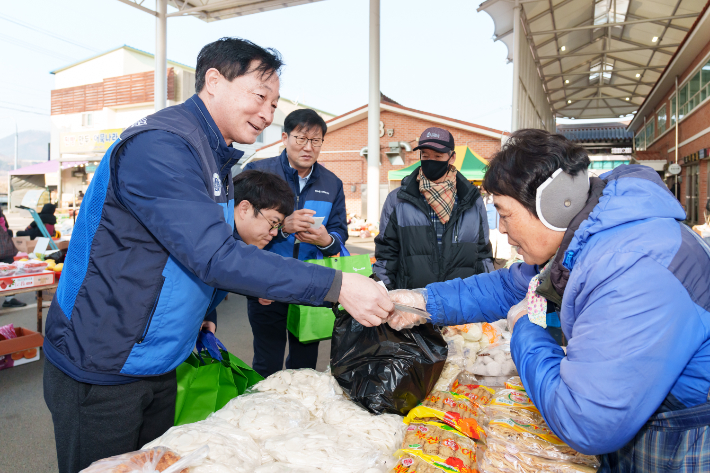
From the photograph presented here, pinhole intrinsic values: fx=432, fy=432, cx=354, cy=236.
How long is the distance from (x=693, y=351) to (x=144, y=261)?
4.83 feet

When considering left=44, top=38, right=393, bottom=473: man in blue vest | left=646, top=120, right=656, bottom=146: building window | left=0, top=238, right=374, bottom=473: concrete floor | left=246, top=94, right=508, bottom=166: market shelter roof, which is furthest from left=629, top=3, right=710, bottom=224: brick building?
left=44, top=38, right=393, bottom=473: man in blue vest

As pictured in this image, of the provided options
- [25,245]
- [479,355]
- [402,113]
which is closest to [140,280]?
[479,355]

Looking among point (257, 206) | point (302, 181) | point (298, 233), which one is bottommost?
point (298, 233)

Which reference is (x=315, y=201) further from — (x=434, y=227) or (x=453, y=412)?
(x=453, y=412)

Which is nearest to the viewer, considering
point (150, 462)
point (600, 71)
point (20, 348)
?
point (150, 462)

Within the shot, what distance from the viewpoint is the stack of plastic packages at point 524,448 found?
1357mm

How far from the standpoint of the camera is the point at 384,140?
68.0ft

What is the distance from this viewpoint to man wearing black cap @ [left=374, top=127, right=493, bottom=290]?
9.76ft

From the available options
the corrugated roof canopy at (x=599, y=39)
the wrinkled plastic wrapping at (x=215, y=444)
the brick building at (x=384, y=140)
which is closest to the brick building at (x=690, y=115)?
the corrugated roof canopy at (x=599, y=39)

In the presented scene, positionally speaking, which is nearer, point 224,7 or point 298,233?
point 298,233

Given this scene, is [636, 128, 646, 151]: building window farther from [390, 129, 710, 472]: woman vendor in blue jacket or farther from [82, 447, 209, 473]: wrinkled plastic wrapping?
[82, 447, 209, 473]: wrinkled plastic wrapping

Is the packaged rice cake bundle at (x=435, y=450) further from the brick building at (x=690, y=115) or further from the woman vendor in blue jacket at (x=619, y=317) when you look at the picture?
the brick building at (x=690, y=115)

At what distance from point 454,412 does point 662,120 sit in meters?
26.3

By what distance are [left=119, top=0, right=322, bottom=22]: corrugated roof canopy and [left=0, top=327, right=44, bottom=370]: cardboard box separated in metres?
10.6
